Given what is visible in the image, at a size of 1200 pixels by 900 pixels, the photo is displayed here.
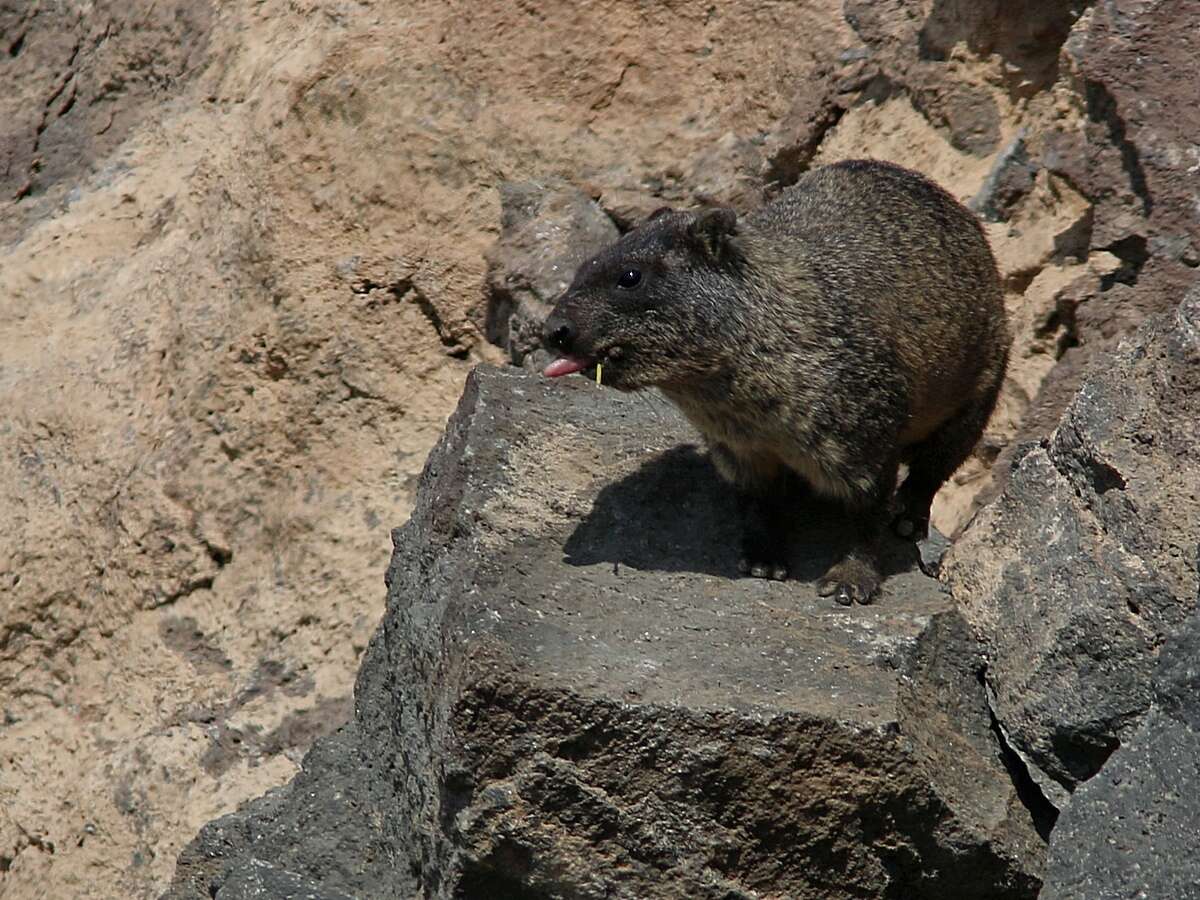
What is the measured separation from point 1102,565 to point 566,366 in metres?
2.07

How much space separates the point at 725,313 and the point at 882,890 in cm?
228

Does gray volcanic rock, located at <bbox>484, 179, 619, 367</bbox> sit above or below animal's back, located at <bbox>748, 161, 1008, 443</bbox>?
below

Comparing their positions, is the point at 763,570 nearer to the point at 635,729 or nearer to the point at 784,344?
the point at 784,344

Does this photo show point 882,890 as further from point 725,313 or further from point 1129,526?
point 725,313

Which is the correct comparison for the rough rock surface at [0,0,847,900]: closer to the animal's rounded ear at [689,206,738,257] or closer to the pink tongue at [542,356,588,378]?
the pink tongue at [542,356,588,378]

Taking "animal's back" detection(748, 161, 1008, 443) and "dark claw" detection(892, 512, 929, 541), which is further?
"dark claw" detection(892, 512, 929, 541)

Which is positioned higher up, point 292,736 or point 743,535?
point 743,535

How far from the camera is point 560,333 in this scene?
20.6 ft

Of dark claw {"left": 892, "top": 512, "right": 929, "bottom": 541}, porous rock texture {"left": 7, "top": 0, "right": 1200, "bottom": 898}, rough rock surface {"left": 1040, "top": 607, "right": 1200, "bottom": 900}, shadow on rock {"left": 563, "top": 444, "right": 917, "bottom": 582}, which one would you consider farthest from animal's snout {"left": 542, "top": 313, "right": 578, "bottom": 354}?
rough rock surface {"left": 1040, "top": 607, "right": 1200, "bottom": 900}

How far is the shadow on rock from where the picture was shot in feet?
21.4

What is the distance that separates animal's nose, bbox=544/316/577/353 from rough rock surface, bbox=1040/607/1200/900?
2481mm

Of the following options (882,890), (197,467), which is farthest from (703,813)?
(197,467)

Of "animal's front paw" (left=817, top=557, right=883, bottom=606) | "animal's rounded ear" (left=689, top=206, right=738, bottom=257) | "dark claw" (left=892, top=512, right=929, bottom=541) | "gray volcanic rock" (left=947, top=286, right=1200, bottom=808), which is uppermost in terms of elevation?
"animal's rounded ear" (left=689, top=206, right=738, bottom=257)

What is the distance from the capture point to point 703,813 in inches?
216
